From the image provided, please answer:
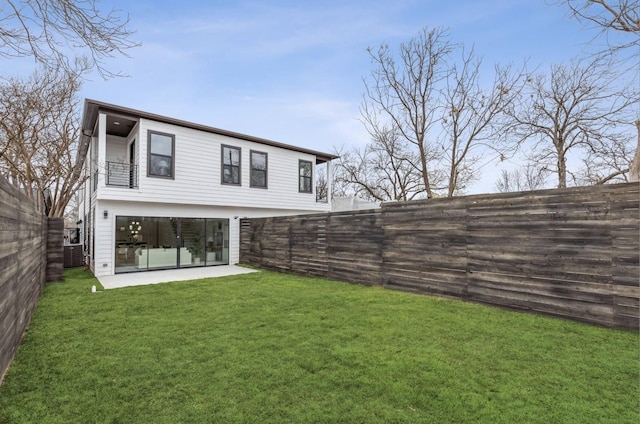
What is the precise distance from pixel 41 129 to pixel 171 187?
A: 18.0ft

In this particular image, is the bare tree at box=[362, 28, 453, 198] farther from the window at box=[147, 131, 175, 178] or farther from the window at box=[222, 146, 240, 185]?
the window at box=[147, 131, 175, 178]

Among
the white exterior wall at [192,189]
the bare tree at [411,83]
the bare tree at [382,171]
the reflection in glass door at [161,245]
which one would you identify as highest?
the bare tree at [411,83]

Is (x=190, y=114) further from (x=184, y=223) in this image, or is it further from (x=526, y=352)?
(x=526, y=352)

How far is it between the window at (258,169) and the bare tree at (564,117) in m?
10.3

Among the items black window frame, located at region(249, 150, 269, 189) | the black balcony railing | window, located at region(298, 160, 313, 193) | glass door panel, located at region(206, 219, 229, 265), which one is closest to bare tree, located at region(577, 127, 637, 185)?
window, located at region(298, 160, 313, 193)

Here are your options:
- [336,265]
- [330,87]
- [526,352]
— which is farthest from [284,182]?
[526,352]

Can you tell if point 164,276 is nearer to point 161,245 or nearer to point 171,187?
point 161,245

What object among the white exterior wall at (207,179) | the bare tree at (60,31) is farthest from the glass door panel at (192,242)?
the bare tree at (60,31)

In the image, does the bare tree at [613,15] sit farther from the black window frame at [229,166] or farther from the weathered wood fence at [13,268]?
the black window frame at [229,166]

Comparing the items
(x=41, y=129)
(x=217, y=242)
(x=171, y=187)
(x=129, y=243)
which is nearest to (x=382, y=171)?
(x=217, y=242)

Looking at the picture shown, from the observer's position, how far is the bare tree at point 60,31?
104 inches

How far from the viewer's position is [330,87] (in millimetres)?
11914

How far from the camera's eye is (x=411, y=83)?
534 inches

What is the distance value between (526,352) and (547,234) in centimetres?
203
